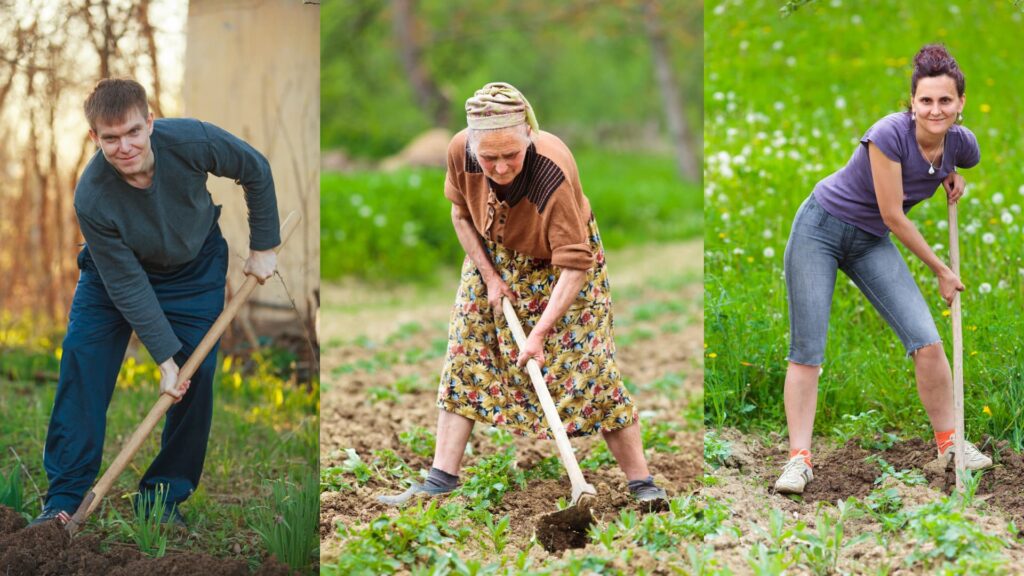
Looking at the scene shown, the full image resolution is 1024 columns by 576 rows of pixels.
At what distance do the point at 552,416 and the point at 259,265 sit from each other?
112cm

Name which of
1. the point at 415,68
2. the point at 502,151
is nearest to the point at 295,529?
the point at 502,151

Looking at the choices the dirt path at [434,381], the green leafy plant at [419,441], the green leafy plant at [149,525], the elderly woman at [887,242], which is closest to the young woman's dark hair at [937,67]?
the elderly woman at [887,242]

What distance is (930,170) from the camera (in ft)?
12.0

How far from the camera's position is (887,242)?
3818 millimetres

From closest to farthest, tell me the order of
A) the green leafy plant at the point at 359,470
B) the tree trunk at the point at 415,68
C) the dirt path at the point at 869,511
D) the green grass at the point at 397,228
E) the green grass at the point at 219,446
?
the dirt path at the point at 869,511 → the green grass at the point at 219,446 → the green leafy plant at the point at 359,470 → the green grass at the point at 397,228 → the tree trunk at the point at 415,68

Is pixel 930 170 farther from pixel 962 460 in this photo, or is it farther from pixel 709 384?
pixel 709 384

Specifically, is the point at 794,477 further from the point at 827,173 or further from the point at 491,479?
the point at 827,173

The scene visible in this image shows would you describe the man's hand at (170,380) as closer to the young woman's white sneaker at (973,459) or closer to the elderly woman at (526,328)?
the elderly woman at (526,328)

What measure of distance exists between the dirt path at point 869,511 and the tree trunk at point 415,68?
53.7 ft

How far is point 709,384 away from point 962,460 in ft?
3.49

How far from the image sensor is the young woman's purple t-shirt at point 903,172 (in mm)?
3605

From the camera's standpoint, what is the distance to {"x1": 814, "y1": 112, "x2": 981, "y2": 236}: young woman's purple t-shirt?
3.61m

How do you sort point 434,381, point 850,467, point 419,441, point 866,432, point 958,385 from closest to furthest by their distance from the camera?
point 958,385, point 850,467, point 866,432, point 419,441, point 434,381

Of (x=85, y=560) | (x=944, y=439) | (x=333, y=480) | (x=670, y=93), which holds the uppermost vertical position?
(x=670, y=93)
